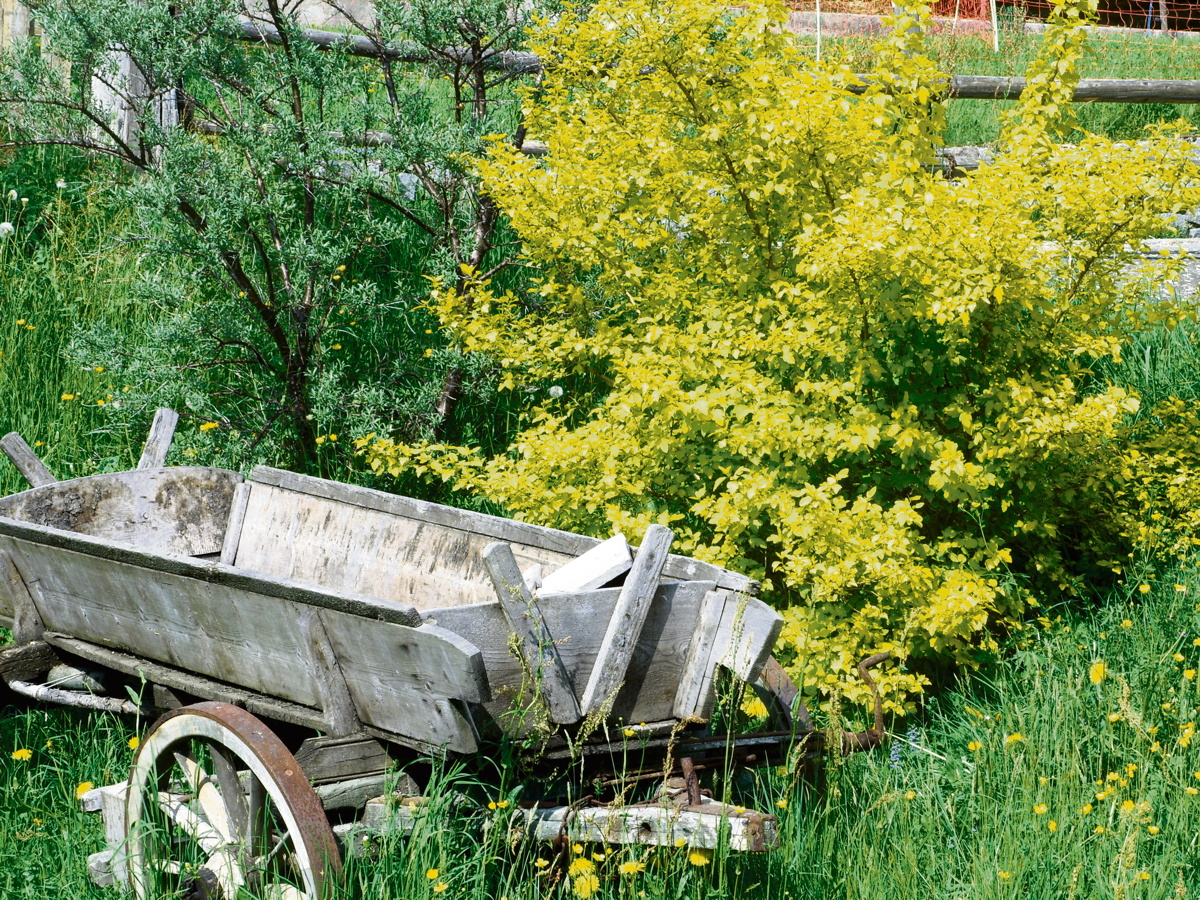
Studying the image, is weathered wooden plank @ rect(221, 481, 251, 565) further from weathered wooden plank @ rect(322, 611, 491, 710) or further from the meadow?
weathered wooden plank @ rect(322, 611, 491, 710)

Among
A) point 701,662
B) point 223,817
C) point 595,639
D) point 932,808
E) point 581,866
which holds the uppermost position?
point 595,639

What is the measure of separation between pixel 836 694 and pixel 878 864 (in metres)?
0.48

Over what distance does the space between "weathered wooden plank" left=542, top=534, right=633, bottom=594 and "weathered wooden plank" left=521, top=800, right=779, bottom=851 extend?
0.55 m

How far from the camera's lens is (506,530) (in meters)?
3.58

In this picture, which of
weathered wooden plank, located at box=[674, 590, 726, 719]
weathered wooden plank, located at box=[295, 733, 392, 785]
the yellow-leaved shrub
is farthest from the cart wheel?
the yellow-leaved shrub

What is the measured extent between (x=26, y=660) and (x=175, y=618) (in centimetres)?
83

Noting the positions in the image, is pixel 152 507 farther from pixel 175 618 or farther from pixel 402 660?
pixel 402 660

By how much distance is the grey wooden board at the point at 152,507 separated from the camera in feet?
14.0

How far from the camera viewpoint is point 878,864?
305 cm

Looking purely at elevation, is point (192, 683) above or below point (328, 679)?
below

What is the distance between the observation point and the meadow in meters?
2.78

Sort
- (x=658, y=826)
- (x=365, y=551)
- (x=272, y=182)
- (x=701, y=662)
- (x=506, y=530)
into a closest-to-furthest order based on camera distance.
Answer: (x=658, y=826) → (x=701, y=662) → (x=506, y=530) → (x=365, y=551) → (x=272, y=182)

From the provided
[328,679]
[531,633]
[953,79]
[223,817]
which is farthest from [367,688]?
[953,79]

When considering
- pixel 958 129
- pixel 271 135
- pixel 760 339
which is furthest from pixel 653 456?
pixel 958 129
